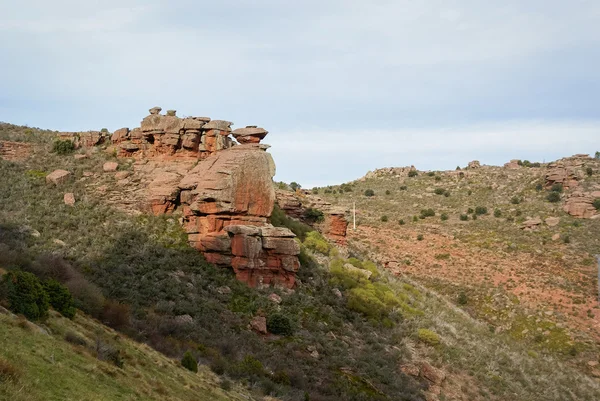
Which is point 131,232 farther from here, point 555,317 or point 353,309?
point 555,317

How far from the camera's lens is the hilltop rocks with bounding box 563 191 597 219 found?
6200cm

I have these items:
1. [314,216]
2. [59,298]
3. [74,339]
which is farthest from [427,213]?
[74,339]

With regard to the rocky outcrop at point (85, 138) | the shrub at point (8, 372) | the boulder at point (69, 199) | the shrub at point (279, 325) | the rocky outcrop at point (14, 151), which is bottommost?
the shrub at point (279, 325)

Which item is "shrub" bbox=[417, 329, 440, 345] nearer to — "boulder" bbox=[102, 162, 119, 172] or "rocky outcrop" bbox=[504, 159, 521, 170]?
"boulder" bbox=[102, 162, 119, 172]

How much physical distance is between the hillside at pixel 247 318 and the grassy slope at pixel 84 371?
59mm

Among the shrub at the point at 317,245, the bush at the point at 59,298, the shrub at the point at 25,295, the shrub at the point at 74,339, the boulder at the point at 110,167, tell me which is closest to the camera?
the shrub at the point at 74,339

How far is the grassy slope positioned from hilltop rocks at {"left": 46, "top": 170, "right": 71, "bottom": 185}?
16952 mm

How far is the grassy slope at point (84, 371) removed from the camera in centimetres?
1075

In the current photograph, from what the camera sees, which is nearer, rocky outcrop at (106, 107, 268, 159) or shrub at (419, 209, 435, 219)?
rocky outcrop at (106, 107, 268, 159)

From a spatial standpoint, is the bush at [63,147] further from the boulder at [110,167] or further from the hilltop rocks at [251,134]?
the hilltop rocks at [251,134]

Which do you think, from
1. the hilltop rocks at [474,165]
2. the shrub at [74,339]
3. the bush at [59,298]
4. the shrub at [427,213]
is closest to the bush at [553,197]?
the shrub at [427,213]

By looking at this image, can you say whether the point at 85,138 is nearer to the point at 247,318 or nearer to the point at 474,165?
the point at 247,318

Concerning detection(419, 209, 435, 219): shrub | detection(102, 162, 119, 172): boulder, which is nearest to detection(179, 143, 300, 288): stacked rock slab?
detection(102, 162, 119, 172): boulder

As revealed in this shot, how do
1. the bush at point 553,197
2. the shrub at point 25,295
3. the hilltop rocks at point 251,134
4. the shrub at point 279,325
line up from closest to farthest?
the shrub at point 25,295, the shrub at point 279,325, the hilltop rocks at point 251,134, the bush at point 553,197
